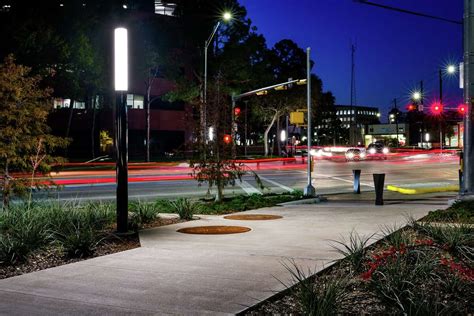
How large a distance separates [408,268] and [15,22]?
3148cm

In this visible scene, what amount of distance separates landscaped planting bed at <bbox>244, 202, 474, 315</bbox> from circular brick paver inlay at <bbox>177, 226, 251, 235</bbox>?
10.7ft

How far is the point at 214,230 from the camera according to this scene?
11.4 meters

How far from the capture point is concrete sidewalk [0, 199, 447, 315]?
592cm

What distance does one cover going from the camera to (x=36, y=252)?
8648 mm

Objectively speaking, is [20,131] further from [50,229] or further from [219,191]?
[219,191]

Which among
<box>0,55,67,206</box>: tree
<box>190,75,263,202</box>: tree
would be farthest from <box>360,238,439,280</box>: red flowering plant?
<box>190,75,263,202</box>: tree

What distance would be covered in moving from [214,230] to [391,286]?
232 inches

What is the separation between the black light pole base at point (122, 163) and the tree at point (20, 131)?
127 inches

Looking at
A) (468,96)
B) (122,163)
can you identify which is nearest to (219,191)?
(122,163)

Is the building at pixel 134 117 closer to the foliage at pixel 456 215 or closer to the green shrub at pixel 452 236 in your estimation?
the foliage at pixel 456 215

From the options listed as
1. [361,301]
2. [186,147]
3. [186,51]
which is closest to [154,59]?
[186,51]

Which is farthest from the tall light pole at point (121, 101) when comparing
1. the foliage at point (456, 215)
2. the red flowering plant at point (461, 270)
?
the foliage at point (456, 215)

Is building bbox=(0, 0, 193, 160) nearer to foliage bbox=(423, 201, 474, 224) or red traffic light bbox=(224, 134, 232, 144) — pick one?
red traffic light bbox=(224, 134, 232, 144)

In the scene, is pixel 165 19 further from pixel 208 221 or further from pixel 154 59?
pixel 208 221
